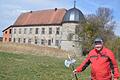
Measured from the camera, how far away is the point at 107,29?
68125 millimetres

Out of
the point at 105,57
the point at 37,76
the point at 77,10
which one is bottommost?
the point at 37,76

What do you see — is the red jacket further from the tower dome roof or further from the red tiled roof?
the red tiled roof

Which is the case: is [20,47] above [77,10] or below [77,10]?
below

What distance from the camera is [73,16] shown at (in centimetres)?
7581

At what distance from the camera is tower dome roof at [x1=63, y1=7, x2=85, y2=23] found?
75363 millimetres

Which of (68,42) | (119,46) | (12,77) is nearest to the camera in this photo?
(12,77)

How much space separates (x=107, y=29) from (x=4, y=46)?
2986 centimetres

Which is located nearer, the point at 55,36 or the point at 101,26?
the point at 101,26

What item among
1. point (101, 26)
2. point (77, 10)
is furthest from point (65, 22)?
point (101, 26)

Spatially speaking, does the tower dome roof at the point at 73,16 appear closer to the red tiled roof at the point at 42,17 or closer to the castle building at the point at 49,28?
the castle building at the point at 49,28

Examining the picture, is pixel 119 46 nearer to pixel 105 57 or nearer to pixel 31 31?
pixel 105 57

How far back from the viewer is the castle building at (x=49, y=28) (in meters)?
75.2

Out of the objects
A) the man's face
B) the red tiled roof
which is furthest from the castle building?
the man's face

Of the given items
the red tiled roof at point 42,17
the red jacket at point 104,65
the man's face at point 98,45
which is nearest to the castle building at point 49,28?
the red tiled roof at point 42,17
